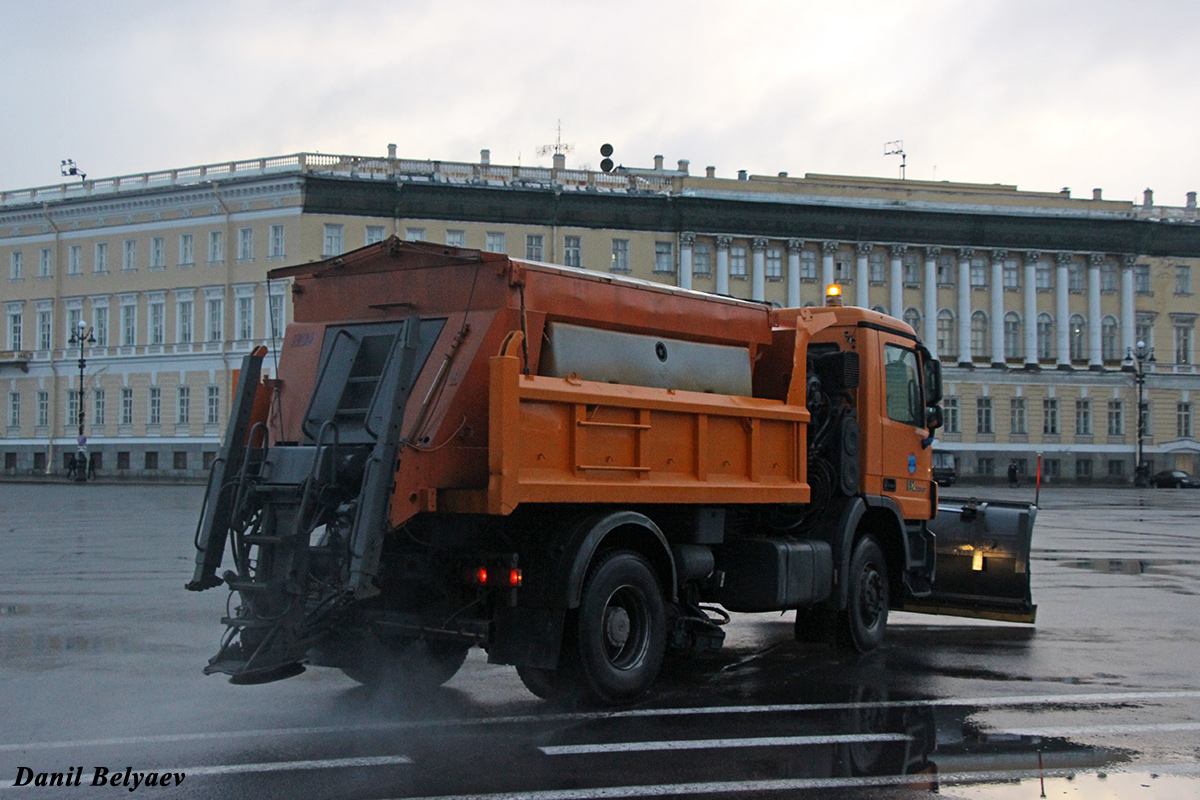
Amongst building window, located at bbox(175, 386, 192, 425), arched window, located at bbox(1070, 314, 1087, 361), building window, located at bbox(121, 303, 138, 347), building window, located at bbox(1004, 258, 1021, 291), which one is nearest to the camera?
building window, located at bbox(175, 386, 192, 425)

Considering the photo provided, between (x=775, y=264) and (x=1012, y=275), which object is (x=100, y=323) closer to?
(x=775, y=264)

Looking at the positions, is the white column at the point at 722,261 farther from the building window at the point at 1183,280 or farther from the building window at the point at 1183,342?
the building window at the point at 1183,342

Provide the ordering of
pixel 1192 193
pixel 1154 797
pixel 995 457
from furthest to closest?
pixel 1192 193 < pixel 995 457 < pixel 1154 797

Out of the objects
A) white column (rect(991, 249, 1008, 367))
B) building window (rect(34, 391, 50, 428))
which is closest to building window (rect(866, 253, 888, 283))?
white column (rect(991, 249, 1008, 367))

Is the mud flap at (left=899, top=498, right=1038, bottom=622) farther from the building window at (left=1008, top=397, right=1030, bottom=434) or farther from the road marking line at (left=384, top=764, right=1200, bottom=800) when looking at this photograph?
the building window at (left=1008, top=397, right=1030, bottom=434)

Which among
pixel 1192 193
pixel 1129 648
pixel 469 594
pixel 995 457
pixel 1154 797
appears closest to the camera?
pixel 1154 797

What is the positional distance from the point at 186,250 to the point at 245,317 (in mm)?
4862

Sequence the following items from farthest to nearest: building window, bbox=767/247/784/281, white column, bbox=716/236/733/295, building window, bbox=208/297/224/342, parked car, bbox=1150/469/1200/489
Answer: building window, bbox=767/247/784/281
white column, bbox=716/236/733/295
parked car, bbox=1150/469/1200/489
building window, bbox=208/297/224/342

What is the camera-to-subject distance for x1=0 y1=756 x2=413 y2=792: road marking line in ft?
20.4

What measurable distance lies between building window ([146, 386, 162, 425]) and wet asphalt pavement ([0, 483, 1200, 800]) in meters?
53.9

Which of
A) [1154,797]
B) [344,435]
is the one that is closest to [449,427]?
[344,435]

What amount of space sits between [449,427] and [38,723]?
304cm

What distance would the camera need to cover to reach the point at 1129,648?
1101 cm

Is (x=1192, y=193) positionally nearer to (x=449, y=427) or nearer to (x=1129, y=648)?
(x=1129, y=648)
